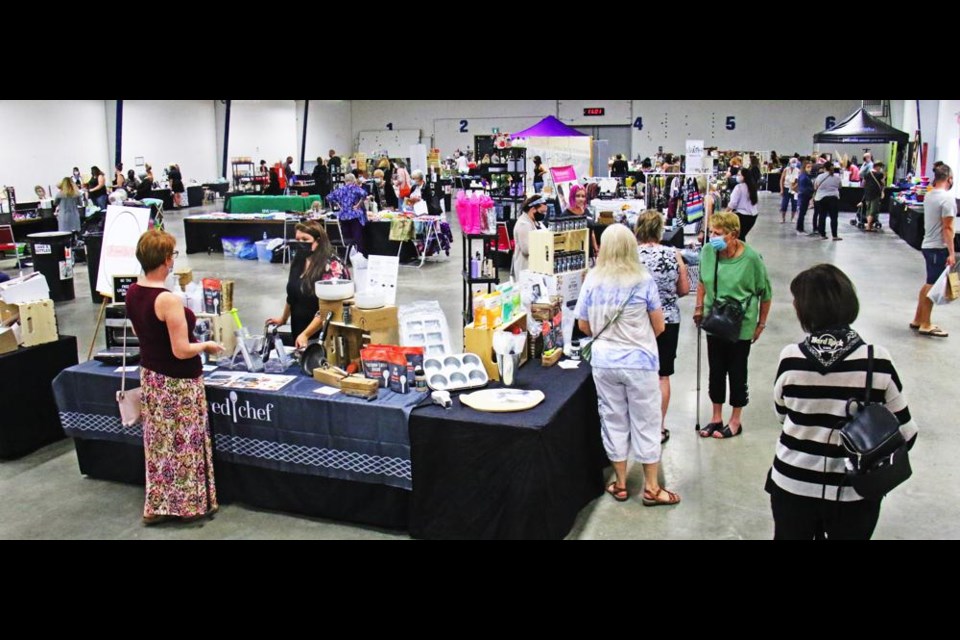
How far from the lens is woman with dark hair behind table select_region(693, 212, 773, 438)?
4.28m

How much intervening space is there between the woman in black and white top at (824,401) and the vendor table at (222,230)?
10.7m

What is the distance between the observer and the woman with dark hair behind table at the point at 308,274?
4414 millimetres

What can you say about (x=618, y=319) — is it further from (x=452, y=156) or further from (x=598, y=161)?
(x=452, y=156)

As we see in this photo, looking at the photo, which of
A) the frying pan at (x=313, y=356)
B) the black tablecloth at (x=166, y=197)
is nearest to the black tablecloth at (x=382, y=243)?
the frying pan at (x=313, y=356)

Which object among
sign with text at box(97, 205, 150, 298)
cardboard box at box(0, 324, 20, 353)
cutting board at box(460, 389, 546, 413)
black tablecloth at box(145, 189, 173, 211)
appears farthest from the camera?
black tablecloth at box(145, 189, 173, 211)

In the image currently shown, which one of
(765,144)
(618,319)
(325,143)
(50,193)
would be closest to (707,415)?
(618,319)

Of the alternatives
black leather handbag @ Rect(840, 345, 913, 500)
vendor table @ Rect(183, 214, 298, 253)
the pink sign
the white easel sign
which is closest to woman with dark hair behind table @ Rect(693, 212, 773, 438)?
the white easel sign

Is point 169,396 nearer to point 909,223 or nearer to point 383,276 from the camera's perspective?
point 383,276

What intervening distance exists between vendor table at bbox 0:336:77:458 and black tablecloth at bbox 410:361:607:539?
2.55m

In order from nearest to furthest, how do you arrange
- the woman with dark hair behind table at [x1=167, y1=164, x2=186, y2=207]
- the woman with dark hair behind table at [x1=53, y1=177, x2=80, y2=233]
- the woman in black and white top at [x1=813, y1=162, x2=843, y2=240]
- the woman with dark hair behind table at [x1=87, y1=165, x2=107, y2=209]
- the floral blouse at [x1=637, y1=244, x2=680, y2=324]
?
1. the floral blouse at [x1=637, y1=244, x2=680, y2=324]
2. the woman with dark hair behind table at [x1=53, y1=177, x2=80, y2=233]
3. the woman with dark hair behind table at [x1=87, y1=165, x2=107, y2=209]
4. the woman in black and white top at [x1=813, y1=162, x2=843, y2=240]
5. the woman with dark hair behind table at [x1=167, y1=164, x2=186, y2=207]

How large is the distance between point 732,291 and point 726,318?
17 centimetres

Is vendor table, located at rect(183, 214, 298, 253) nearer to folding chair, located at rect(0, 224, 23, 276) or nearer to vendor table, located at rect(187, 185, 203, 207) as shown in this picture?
folding chair, located at rect(0, 224, 23, 276)

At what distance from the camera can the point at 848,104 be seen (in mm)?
24812
